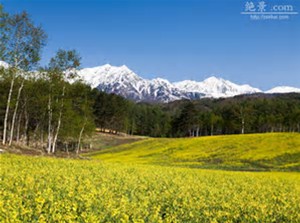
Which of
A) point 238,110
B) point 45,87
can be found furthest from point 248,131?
point 45,87

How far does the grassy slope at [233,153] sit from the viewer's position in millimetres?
54781

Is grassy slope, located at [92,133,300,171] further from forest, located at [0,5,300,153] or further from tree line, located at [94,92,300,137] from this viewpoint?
tree line, located at [94,92,300,137]

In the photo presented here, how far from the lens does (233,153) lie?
208 ft

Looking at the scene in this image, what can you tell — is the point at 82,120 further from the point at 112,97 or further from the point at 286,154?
the point at 112,97

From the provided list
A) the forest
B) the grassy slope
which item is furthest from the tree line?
the grassy slope

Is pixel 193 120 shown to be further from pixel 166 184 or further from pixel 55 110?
pixel 166 184

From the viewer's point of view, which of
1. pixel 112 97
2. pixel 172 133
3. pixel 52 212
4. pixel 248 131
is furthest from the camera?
pixel 172 133

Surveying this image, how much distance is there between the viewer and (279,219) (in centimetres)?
1234

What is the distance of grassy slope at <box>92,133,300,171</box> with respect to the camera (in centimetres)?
5478

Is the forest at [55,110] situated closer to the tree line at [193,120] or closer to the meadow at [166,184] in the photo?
the tree line at [193,120]

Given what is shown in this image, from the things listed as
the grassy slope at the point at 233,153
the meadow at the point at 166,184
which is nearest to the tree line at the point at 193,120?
the meadow at the point at 166,184

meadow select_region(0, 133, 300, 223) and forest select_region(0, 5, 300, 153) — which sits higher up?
forest select_region(0, 5, 300, 153)

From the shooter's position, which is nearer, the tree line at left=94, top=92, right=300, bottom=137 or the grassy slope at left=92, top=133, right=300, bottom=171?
the grassy slope at left=92, top=133, right=300, bottom=171

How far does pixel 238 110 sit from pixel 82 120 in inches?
3068
